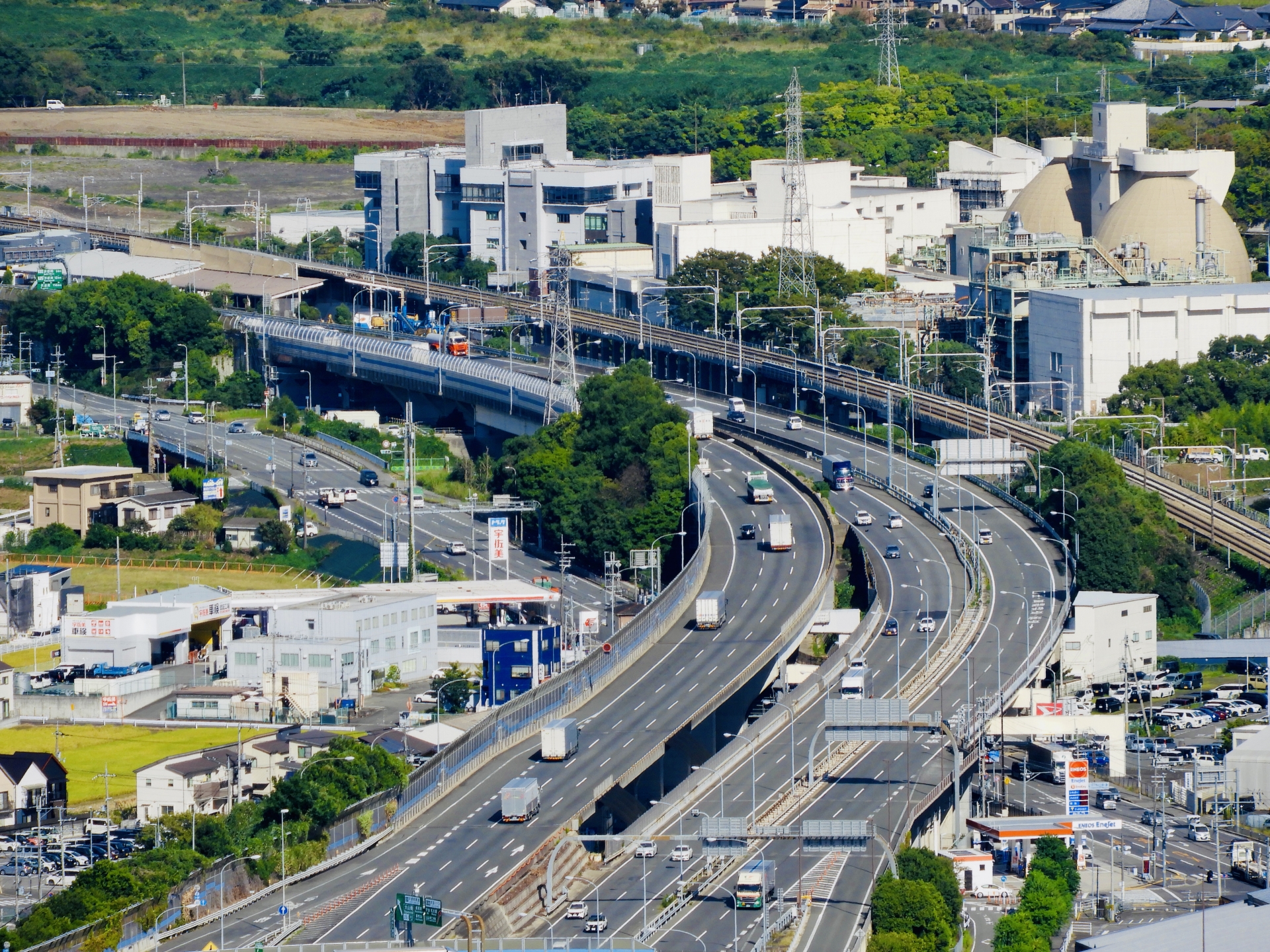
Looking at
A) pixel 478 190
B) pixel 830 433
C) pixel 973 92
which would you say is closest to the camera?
pixel 830 433

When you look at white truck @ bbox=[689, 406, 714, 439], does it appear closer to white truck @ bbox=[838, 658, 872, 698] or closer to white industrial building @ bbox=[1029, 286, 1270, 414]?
white industrial building @ bbox=[1029, 286, 1270, 414]

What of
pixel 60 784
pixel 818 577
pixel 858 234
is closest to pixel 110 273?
pixel 858 234

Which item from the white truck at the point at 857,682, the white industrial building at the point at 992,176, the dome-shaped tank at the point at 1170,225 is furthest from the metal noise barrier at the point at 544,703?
the white industrial building at the point at 992,176

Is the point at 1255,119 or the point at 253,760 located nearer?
the point at 253,760

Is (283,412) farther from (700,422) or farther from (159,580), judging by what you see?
(700,422)

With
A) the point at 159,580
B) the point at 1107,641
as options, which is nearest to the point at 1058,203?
the point at 159,580

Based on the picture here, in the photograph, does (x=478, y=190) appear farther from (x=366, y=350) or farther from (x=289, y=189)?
(x=289, y=189)

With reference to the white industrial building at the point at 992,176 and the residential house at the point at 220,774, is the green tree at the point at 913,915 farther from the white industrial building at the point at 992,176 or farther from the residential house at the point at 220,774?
the white industrial building at the point at 992,176
